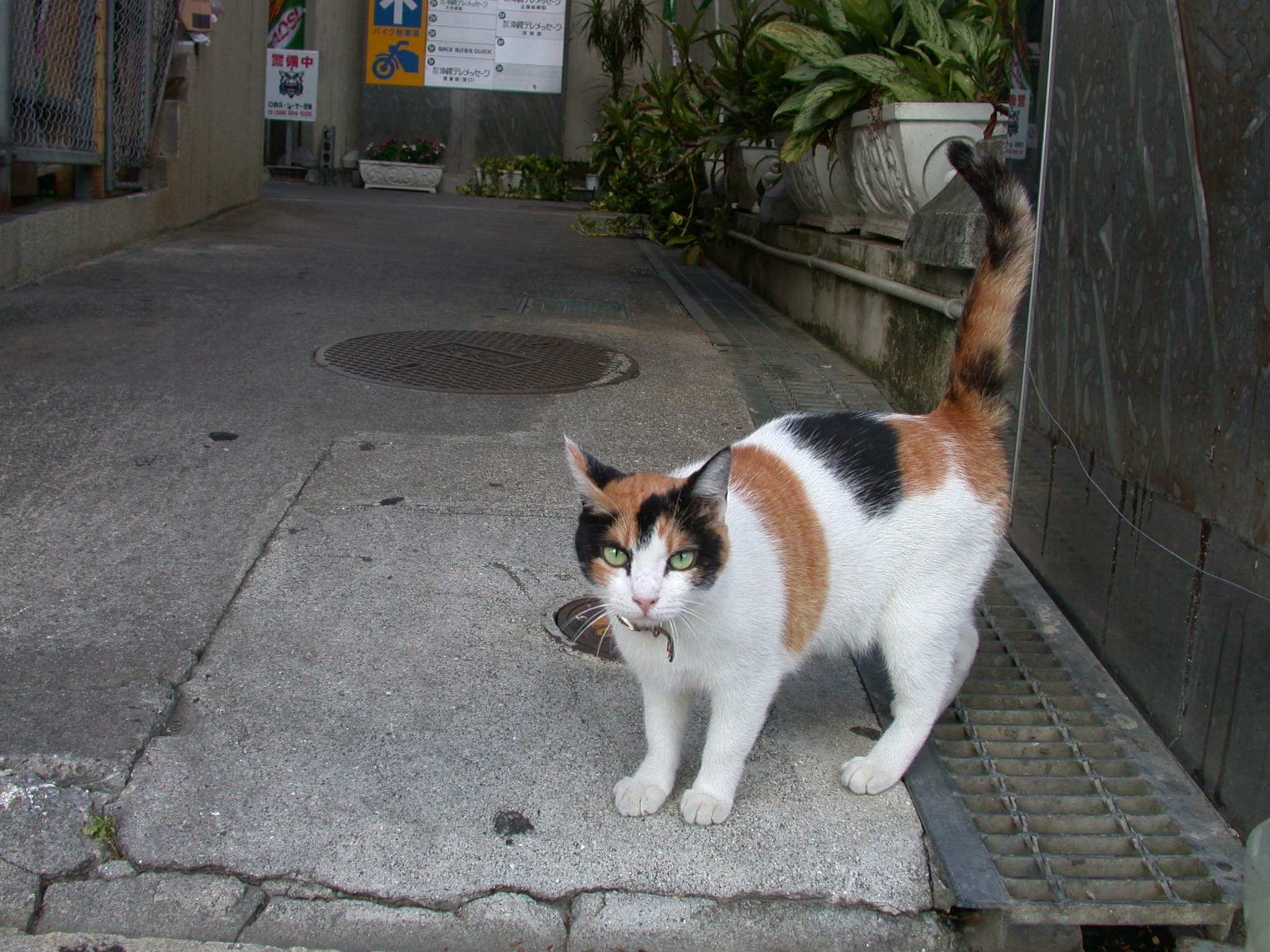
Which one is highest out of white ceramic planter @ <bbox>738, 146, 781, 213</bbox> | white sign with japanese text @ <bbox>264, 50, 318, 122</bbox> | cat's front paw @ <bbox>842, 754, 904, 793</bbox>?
white sign with japanese text @ <bbox>264, 50, 318, 122</bbox>

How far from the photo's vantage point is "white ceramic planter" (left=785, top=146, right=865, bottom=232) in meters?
6.27

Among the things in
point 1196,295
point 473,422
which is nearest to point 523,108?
point 473,422

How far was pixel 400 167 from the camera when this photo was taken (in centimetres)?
1856

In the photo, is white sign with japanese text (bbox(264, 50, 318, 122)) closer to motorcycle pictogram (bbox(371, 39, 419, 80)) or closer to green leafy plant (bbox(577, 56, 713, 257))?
motorcycle pictogram (bbox(371, 39, 419, 80))

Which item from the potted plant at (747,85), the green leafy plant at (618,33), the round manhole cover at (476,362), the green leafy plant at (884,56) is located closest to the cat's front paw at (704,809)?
the round manhole cover at (476,362)

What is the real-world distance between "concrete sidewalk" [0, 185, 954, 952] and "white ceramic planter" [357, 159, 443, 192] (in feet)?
46.6

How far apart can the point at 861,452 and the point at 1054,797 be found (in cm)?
86

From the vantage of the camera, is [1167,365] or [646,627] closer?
[646,627]

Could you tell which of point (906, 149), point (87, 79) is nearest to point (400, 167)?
point (87, 79)

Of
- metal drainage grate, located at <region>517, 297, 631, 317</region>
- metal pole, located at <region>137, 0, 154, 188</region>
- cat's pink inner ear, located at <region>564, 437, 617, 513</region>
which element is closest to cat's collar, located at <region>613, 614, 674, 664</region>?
cat's pink inner ear, located at <region>564, 437, 617, 513</region>

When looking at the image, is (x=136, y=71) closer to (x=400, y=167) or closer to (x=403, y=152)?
(x=400, y=167)

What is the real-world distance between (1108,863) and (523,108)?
1913 centimetres

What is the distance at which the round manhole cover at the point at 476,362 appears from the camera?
5094mm

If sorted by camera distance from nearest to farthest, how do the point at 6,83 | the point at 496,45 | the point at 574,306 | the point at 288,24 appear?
the point at 6,83 → the point at 574,306 → the point at 288,24 → the point at 496,45
